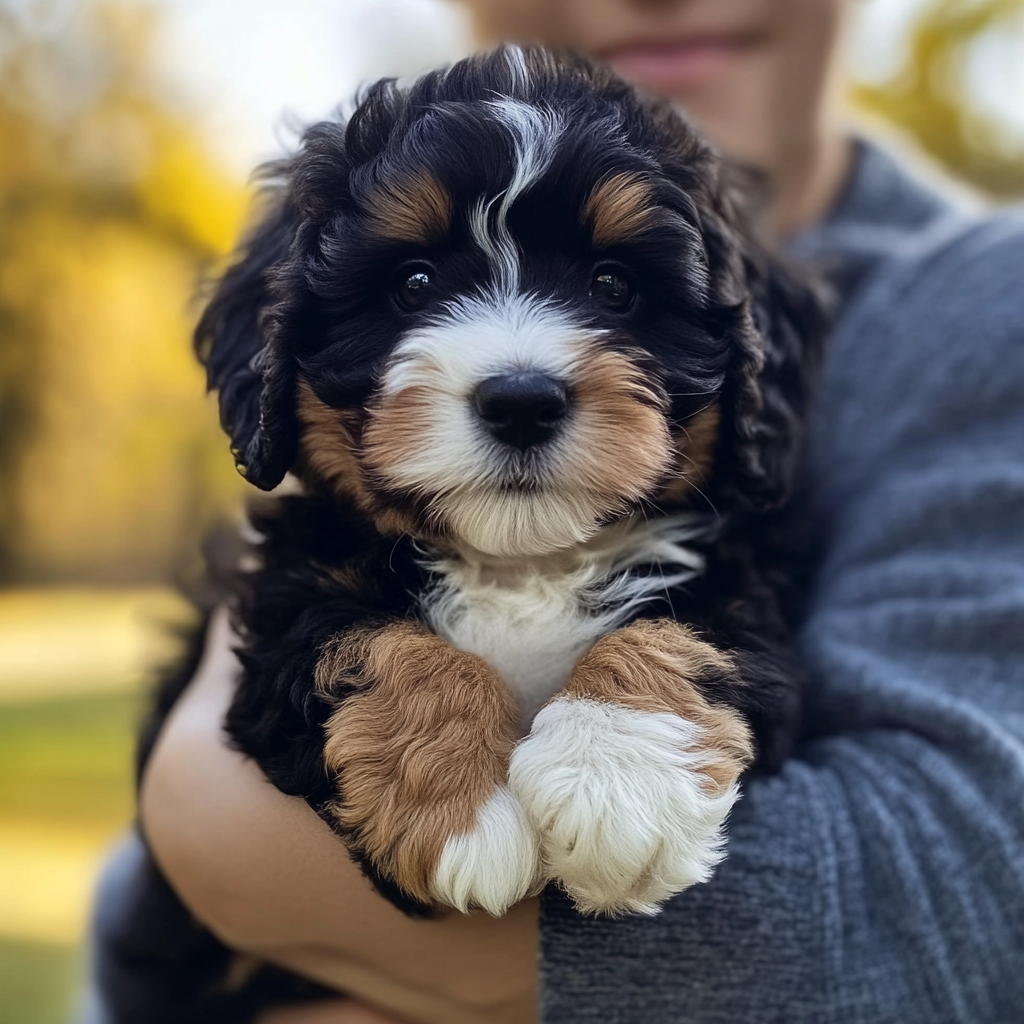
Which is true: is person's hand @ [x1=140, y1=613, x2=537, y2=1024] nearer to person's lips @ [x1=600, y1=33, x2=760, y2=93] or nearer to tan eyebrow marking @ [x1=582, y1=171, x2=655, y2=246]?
tan eyebrow marking @ [x1=582, y1=171, x2=655, y2=246]

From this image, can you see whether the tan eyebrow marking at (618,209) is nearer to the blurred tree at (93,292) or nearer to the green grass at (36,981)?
the green grass at (36,981)

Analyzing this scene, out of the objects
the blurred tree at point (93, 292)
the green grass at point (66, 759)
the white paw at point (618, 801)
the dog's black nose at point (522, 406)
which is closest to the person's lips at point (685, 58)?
the dog's black nose at point (522, 406)

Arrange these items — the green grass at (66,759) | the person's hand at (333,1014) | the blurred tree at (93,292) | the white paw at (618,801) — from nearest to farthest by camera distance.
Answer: the white paw at (618,801)
the person's hand at (333,1014)
the green grass at (66,759)
the blurred tree at (93,292)

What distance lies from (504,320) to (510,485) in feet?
0.92

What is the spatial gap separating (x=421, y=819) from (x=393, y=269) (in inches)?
35.9

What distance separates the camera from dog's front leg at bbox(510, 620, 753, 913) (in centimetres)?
148

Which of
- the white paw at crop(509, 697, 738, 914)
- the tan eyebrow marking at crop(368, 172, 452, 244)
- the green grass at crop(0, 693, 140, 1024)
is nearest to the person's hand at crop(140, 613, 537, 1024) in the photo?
the white paw at crop(509, 697, 738, 914)

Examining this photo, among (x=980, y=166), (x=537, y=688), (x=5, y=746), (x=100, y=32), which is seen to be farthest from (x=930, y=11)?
(x=537, y=688)

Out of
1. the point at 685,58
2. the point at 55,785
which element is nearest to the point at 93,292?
the point at 55,785

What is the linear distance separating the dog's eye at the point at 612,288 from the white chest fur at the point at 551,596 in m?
0.40

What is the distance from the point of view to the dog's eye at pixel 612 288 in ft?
5.96

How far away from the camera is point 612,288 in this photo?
183 cm

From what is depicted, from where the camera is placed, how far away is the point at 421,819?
1.51 meters

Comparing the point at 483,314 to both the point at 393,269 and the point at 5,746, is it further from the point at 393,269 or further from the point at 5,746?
the point at 5,746
